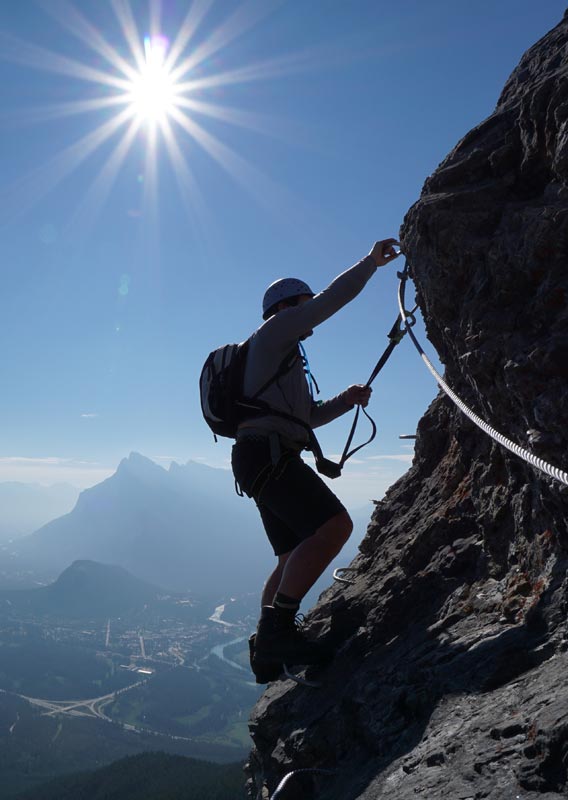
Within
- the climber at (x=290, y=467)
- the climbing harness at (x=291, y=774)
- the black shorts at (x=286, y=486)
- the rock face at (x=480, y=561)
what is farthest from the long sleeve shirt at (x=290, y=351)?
the climbing harness at (x=291, y=774)

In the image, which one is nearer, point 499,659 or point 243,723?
point 499,659

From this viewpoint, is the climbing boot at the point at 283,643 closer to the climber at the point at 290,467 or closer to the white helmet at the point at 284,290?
the climber at the point at 290,467

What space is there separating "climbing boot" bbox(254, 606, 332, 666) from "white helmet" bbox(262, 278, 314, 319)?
11.5 ft

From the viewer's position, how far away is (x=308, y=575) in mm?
5637

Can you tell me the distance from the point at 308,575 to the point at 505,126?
515 cm

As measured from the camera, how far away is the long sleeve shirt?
5.54 meters

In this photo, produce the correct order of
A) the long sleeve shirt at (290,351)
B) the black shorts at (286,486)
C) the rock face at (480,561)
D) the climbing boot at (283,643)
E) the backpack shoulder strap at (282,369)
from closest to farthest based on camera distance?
the rock face at (480,561) → the long sleeve shirt at (290,351) → the black shorts at (286,486) → the climbing boot at (283,643) → the backpack shoulder strap at (282,369)

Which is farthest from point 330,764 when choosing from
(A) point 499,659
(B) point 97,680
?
(B) point 97,680

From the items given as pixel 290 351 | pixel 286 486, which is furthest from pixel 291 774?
pixel 290 351

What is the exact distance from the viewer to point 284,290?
6.35 m

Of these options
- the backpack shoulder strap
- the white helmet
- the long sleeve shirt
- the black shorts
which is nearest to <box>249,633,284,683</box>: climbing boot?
the black shorts

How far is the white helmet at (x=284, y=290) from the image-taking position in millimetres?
6320

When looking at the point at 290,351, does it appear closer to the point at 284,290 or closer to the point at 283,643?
the point at 284,290

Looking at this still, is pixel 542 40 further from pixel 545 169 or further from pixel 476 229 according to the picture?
pixel 476 229
